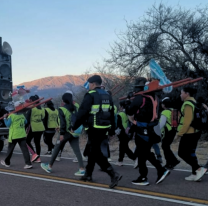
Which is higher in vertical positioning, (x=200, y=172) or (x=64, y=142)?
(x=64, y=142)

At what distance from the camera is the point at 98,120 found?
6.37 meters

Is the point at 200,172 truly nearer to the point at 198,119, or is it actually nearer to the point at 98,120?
the point at 198,119

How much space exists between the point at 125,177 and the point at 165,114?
1.86 m

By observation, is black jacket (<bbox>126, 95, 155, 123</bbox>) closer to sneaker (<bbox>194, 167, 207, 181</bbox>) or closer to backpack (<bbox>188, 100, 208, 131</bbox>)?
backpack (<bbox>188, 100, 208, 131</bbox>)

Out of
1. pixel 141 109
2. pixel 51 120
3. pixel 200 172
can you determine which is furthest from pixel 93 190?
pixel 51 120

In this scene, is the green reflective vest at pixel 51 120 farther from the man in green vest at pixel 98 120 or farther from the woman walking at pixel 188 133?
the woman walking at pixel 188 133

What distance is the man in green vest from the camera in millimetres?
6379

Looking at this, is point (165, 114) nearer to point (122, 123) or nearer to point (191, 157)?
point (122, 123)

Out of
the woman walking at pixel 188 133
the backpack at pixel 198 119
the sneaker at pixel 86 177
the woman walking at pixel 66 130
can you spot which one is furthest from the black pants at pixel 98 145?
the backpack at pixel 198 119

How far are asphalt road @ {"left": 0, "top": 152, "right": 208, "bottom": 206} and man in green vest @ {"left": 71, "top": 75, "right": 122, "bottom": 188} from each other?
43 cm

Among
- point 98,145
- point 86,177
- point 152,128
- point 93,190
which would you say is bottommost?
point 93,190

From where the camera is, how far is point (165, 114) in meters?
8.37

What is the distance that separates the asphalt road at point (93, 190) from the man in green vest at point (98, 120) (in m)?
0.43

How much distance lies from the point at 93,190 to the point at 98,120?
121 cm
